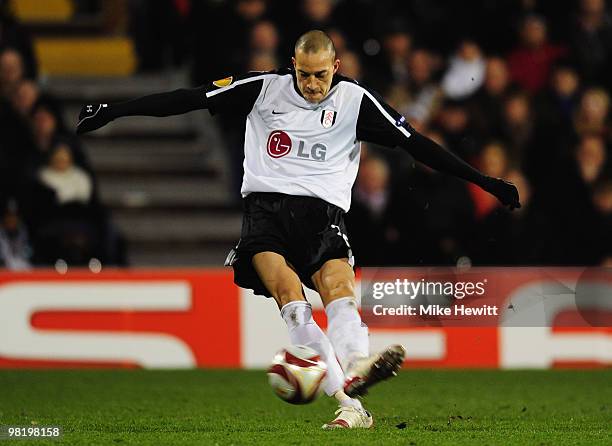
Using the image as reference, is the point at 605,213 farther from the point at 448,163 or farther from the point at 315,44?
the point at 315,44

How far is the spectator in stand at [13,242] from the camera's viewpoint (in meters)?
10.9

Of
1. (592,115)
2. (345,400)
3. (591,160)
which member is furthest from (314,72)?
(592,115)

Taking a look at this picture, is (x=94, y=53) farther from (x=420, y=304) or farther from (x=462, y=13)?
(x=420, y=304)

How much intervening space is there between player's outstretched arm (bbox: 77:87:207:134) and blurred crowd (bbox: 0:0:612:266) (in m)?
4.10

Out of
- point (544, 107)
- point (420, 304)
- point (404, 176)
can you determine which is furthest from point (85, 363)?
point (544, 107)

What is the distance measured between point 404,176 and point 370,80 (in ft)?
3.86

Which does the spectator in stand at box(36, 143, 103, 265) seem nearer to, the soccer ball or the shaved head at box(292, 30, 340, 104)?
the shaved head at box(292, 30, 340, 104)

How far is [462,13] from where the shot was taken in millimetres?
13273

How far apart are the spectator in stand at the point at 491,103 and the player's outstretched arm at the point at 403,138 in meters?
4.84

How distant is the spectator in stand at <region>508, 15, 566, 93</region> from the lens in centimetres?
1263

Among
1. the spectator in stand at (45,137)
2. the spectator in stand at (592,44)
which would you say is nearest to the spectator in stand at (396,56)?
the spectator in stand at (592,44)

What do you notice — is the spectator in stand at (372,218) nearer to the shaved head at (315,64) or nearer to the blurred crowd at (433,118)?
the blurred crowd at (433,118)

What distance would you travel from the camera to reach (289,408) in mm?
7867

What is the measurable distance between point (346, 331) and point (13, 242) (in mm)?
5334
